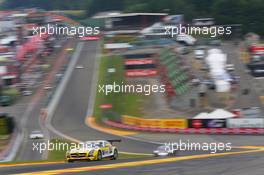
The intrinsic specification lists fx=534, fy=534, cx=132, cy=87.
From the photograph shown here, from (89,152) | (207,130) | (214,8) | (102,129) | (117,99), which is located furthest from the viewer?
(214,8)

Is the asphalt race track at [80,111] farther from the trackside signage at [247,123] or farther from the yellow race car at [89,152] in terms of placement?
the yellow race car at [89,152]

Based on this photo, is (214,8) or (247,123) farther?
(214,8)

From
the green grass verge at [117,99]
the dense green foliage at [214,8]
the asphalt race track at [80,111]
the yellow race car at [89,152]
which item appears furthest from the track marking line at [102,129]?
the dense green foliage at [214,8]

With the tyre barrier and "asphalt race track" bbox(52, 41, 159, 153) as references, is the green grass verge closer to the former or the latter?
"asphalt race track" bbox(52, 41, 159, 153)

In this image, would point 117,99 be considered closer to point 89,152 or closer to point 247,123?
point 247,123

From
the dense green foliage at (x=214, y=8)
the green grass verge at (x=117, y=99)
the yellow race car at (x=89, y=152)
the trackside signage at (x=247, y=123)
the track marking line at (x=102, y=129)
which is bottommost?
the track marking line at (x=102, y=129)

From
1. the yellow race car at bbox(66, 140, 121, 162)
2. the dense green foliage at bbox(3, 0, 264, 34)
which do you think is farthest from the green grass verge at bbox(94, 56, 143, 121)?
the dense green foliage at bbox(3, 0, 264, 34)

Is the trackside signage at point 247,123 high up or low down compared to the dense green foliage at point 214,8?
down

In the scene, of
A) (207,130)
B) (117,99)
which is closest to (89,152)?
(207,130)

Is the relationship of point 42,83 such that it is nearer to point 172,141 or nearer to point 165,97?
point 165,97

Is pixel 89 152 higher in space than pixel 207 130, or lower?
higher

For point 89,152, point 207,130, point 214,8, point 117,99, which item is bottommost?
point 117,99

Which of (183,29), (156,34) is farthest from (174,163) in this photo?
(183,29)

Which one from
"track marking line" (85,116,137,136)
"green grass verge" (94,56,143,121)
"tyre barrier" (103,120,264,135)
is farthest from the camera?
"green grass verge" (94,56,143,121)
